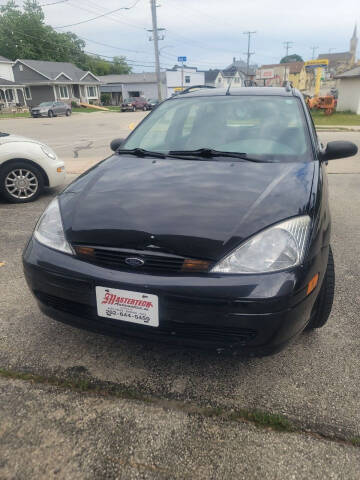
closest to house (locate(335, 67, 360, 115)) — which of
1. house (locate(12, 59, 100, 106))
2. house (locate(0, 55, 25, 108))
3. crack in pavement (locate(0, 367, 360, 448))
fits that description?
crack in pavement (locate(0, 367, 360, 448))

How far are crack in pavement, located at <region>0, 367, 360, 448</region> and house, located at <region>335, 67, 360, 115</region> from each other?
2873 centimetres

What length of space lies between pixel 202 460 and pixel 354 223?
3841mm

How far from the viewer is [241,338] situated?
1723 mm

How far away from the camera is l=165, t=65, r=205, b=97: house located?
66.0 metres

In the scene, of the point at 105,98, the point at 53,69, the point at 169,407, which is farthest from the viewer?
the point at 105,98

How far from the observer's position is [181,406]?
1856 mm

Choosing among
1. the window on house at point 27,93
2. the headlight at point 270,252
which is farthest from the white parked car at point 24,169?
the window on house at point 27,93

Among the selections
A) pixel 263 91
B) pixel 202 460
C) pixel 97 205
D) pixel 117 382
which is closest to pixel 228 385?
pixel 202 460

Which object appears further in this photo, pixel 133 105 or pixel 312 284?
pixel 133 105

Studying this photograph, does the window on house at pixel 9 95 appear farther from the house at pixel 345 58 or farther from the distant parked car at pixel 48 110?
the house at pixel 345 58

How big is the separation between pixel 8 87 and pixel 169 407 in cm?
5375

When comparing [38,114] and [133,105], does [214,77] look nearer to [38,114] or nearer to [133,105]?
[133,105]

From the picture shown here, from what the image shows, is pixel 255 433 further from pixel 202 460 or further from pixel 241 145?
pixel 241 145

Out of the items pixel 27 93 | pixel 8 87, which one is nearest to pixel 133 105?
pixel 8 87
